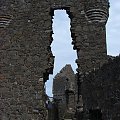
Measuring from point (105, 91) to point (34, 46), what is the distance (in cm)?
350

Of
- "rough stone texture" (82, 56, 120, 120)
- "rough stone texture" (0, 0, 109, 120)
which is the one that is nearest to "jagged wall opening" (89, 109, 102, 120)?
"rough stone texture" (82, 56, 120, 120)

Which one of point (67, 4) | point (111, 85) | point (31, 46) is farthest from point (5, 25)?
point (111, 85)

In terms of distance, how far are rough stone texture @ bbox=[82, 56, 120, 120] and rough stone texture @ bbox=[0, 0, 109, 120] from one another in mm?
1331

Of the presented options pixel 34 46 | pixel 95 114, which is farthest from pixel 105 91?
pixel 34 46

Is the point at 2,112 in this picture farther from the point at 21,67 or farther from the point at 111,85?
the point at 111,85

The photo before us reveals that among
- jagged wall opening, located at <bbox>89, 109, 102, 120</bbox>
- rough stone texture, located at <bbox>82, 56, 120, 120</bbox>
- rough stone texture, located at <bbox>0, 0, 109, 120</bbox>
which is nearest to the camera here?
rough stone texture, located at <bbox>82, 56, 120, 120</bbox>

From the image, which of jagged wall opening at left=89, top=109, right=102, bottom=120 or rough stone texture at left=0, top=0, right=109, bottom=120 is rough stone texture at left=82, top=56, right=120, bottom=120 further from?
rough stone texture at left=0, top=0, right=109, bottom=120

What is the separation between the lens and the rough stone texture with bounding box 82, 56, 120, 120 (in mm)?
8914

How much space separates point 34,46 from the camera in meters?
12.0

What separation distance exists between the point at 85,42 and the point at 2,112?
3484 millimetres

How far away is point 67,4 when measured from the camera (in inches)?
480

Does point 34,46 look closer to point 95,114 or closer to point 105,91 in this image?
point 95,114

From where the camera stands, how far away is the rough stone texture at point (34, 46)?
11.5 m

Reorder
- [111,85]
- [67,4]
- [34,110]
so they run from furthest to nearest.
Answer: [67,4] → [34,110] → [111,85]
